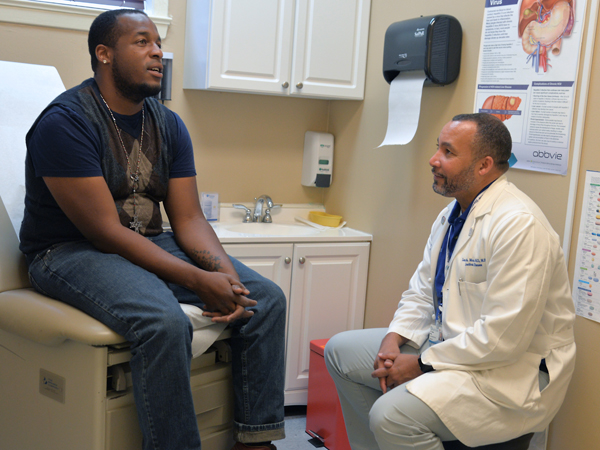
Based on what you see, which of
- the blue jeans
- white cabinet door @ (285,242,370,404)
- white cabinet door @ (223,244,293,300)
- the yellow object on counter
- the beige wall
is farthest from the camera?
the yellow object on counter

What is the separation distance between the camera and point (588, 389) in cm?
175

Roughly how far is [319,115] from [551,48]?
1.34 meters

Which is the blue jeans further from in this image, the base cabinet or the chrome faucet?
the chrome faucet

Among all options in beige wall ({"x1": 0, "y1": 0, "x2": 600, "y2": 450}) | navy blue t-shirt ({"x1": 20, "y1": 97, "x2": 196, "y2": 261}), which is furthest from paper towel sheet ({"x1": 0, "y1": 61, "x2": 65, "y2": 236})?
beige wall ({"x1": 0, "y1": 0, "x2": 600, "y2": 450})

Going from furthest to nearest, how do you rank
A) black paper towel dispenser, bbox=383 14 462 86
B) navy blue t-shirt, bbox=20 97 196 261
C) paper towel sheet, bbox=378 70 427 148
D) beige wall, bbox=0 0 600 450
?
paper towel sheet, bbox=378 70 427 148
black paper towel dispenser, bbox=383 14 462 86
beige wall, bbox=0 0 600 450
navy blue t-shirt, bbox=20 97 196 261

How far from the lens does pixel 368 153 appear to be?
2686 millimetres

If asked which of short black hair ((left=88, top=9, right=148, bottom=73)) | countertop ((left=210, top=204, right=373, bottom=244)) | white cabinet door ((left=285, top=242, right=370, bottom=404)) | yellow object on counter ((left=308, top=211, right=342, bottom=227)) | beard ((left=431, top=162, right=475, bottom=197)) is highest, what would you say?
short black hair ((left=88, top=9, right=148, bottom=73))

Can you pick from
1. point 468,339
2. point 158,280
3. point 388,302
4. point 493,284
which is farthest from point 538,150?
point 158,280

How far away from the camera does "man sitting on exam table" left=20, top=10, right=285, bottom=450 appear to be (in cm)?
145

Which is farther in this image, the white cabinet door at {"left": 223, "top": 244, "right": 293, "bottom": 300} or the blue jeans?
the white cabinet door at {"left": 223, "top": 244, "right": 293, "bottom": 300}

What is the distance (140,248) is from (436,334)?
879 millimetres

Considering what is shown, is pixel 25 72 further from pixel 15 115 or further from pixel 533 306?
pixel 533 306

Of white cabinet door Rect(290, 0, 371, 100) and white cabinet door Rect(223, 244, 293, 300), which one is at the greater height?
white cabinet door Rect(290, 0, 371, 100)

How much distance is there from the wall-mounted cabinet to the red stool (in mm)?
1089
